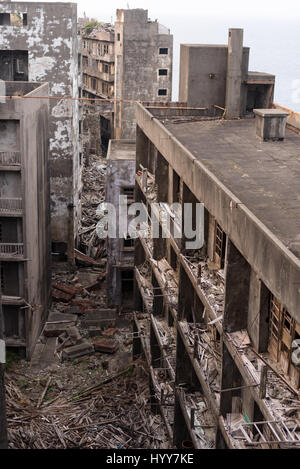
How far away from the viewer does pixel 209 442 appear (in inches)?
727

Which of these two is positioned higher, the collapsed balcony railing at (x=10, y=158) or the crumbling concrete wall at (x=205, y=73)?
the crumbling concrete wall at (x=205, y=73)

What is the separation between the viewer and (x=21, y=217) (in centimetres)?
2934

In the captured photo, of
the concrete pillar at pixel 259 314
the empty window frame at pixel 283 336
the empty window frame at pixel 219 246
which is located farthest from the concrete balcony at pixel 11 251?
the empty window frame at pixel 283 336

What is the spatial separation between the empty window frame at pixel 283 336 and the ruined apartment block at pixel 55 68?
27905 millimetres

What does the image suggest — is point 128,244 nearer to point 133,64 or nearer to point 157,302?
point 157,302

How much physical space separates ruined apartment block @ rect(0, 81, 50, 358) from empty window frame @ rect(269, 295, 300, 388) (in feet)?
54.3

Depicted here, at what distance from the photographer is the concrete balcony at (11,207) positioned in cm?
2917

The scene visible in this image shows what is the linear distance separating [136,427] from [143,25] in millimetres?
53530

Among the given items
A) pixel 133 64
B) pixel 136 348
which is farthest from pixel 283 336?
pixel 133 64

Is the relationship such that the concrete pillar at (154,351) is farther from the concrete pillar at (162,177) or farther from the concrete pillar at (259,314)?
the concrete pillar at (259,314)

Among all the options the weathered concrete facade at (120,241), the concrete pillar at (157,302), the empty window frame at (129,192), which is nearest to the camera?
the concrete pillar at (157,302)

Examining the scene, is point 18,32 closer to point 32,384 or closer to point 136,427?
point 32,384

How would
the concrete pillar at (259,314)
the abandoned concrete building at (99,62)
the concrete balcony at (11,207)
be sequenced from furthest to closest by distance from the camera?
1. the abandoned concrete building at (99,62)
2. the concrete balcony at (11,207)
3. the concrete pillar at (259,314)

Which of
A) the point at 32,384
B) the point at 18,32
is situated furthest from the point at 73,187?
the point at 32,384
